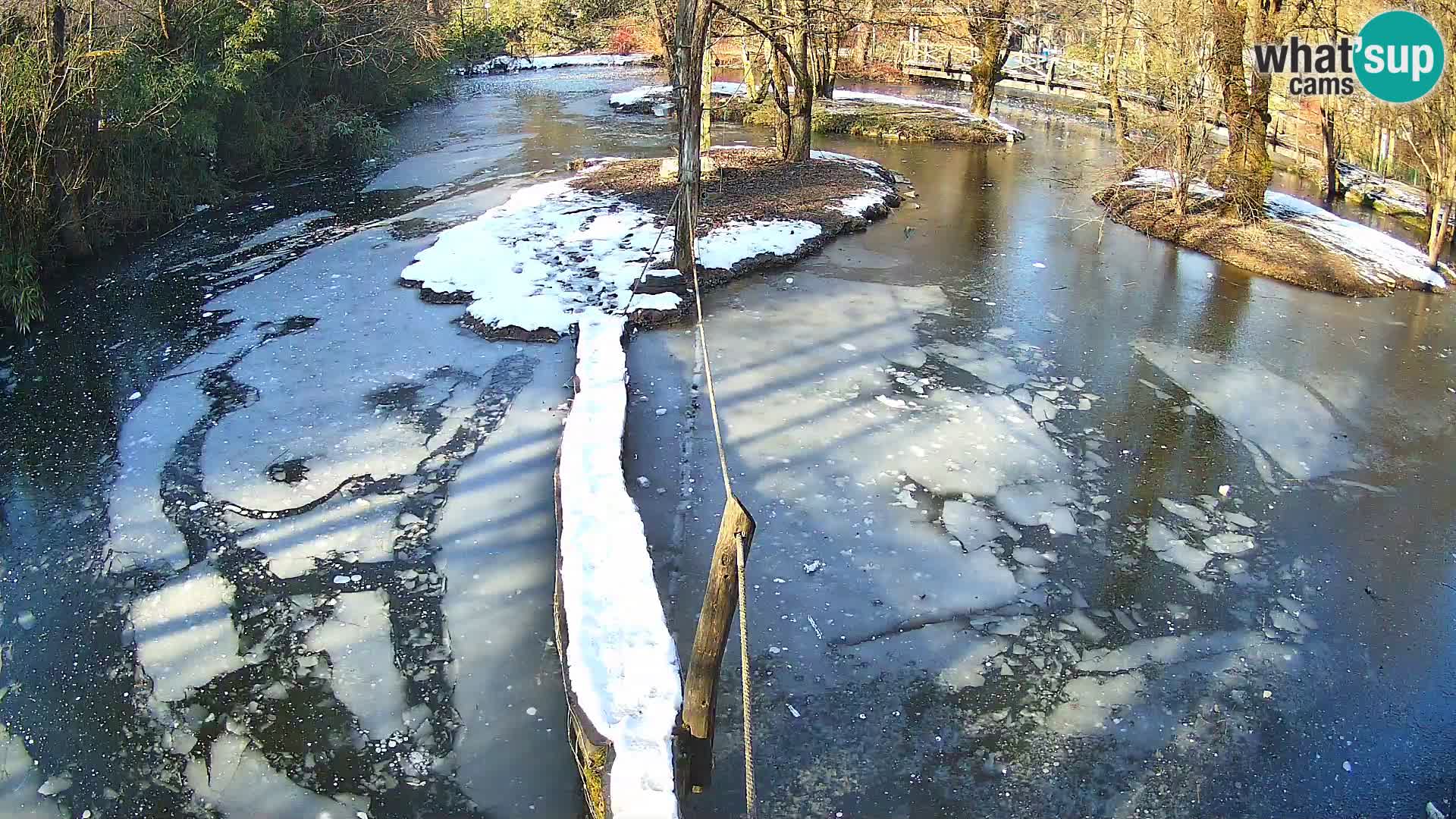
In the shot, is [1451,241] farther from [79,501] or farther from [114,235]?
[114,235]

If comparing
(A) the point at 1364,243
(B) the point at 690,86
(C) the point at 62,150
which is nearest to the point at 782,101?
(B) the point at 690,86

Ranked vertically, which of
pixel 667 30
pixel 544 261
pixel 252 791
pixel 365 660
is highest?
pixel 667 30

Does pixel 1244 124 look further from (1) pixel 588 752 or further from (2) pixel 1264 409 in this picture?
(1) pixel 588 752

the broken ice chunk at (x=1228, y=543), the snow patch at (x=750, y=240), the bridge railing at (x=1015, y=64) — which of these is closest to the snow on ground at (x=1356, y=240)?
the snow patch at (x=750, y=240)

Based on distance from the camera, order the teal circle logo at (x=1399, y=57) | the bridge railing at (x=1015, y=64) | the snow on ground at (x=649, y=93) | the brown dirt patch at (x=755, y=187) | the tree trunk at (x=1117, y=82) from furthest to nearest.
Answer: the bridge railing at (x=1015, y=64)
the snow on ground at (x=649, y=93)
the tree trunk at (x=1117, y=82)
the brown dirt patch at (x=755, y=187)
the teal circle logo at (x=1399, y=57)

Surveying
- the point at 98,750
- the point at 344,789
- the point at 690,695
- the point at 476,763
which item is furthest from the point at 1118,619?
the point at 98,750

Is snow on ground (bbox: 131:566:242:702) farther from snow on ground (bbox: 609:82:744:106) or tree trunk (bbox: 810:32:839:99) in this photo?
snow on ground (bbox: 609:82:744:106)

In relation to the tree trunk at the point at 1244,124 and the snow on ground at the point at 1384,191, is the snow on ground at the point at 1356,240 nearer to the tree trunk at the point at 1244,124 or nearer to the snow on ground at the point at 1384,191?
the tree trunk at the point at 1244,124
